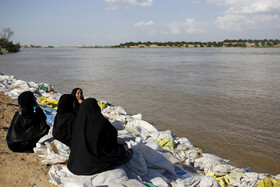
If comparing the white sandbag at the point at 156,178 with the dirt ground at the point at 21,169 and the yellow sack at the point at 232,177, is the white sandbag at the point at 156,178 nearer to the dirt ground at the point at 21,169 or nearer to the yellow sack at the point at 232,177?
the yellow sack at the point at 232,177

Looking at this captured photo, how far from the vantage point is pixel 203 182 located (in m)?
2.98

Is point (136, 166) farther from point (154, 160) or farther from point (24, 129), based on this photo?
point (24, 129)

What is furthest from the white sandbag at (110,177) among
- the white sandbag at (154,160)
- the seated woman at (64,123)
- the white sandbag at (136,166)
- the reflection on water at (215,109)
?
the reflection on water at (215,109)

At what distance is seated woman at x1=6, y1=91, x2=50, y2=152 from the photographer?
3.54 m

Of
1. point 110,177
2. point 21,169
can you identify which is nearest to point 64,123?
point 21,169

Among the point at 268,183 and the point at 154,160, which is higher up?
the point at 154,160

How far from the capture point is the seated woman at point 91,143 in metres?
2.67

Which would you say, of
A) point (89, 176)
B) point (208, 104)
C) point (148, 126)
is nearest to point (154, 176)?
point (89, 176)

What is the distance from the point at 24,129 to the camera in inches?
143

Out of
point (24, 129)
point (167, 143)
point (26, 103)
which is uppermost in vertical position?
point (26, 103)

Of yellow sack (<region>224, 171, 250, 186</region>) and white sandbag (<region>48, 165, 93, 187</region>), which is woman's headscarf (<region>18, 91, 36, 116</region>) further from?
yellow sack (<region>224, 171, 250, 186</region>)

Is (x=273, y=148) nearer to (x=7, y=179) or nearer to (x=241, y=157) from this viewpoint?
(x=241, y=157)

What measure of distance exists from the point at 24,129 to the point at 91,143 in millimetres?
1501

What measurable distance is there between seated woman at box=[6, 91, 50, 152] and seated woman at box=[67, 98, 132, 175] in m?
1.18
